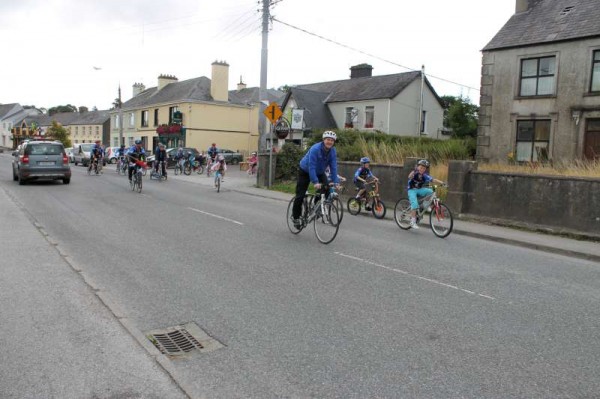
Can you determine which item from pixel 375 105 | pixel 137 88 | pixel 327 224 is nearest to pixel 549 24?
pixel 375 105

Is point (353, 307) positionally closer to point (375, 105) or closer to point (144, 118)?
point (375, 105)

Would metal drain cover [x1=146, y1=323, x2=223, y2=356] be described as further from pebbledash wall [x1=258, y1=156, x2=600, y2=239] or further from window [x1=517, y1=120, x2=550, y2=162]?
window [x1=517, y1=120, x2=550, y2=162]

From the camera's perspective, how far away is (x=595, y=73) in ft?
72.9

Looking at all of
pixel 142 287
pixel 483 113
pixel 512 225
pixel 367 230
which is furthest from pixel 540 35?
pixel 142 287

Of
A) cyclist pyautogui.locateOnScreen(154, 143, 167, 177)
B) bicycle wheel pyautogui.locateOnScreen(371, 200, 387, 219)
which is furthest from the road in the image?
cyclist pyautogui.locateOnScreen(154, 143, 167, 177)

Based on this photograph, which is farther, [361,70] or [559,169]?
[361,70]

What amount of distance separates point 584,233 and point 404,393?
9131mm

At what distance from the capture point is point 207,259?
25.5 ft

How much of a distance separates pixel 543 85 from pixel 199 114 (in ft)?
108

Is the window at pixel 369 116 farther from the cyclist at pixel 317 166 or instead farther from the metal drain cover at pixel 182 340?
the metal drain cover at pixel 182 340

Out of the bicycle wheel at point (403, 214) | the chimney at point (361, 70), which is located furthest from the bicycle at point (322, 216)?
the chimney at point (361, 70)

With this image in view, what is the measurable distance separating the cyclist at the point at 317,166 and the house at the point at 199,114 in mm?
39928

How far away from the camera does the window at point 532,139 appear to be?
78.2 ft

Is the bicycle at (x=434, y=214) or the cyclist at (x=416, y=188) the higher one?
the cyclist at (x=416, y=188)
